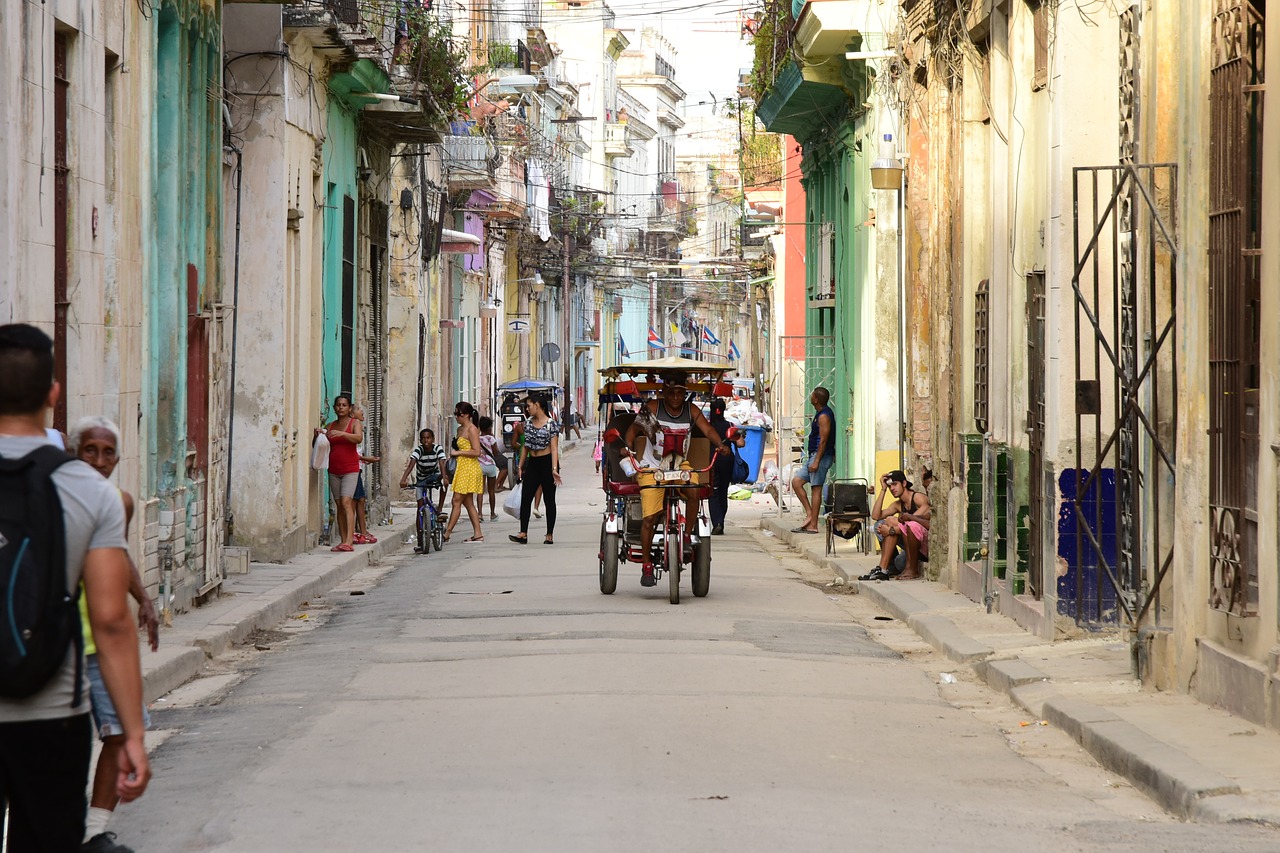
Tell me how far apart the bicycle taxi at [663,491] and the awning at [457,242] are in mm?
20026

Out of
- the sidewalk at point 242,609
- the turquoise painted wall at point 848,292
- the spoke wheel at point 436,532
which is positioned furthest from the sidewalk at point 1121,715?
the turquoise painted wall at point 848,292

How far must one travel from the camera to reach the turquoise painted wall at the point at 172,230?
13.7 m

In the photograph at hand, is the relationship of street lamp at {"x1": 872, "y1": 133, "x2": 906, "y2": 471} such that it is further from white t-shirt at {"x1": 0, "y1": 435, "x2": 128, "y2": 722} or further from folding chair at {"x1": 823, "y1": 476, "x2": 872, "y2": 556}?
white t-shirt at {"x1": 0, "y1": 435, "x2": 128, "y2": 722}

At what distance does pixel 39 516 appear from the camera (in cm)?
422

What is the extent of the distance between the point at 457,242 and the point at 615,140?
150 ft

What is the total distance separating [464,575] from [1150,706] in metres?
9.63

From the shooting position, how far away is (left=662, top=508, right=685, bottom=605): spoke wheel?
14617 mm

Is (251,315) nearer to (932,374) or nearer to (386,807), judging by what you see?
(932,374)

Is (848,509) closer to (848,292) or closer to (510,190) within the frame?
(848,292)

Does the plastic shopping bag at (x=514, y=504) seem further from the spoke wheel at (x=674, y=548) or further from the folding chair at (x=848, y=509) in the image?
the spoke wheel at (x=674, y=548)

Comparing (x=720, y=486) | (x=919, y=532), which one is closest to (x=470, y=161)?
(x=720, y=486)

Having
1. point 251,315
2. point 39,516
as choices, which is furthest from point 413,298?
point 39,516

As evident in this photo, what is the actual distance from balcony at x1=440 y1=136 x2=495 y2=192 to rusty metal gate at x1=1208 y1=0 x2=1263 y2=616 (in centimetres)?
3023

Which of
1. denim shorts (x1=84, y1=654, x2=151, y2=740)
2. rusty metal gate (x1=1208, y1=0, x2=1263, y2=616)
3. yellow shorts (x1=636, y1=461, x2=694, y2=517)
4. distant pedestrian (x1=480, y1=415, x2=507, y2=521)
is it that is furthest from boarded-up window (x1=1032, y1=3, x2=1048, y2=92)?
distant pedestrian (x1=480, y1=415, x2=507, y2=521)
